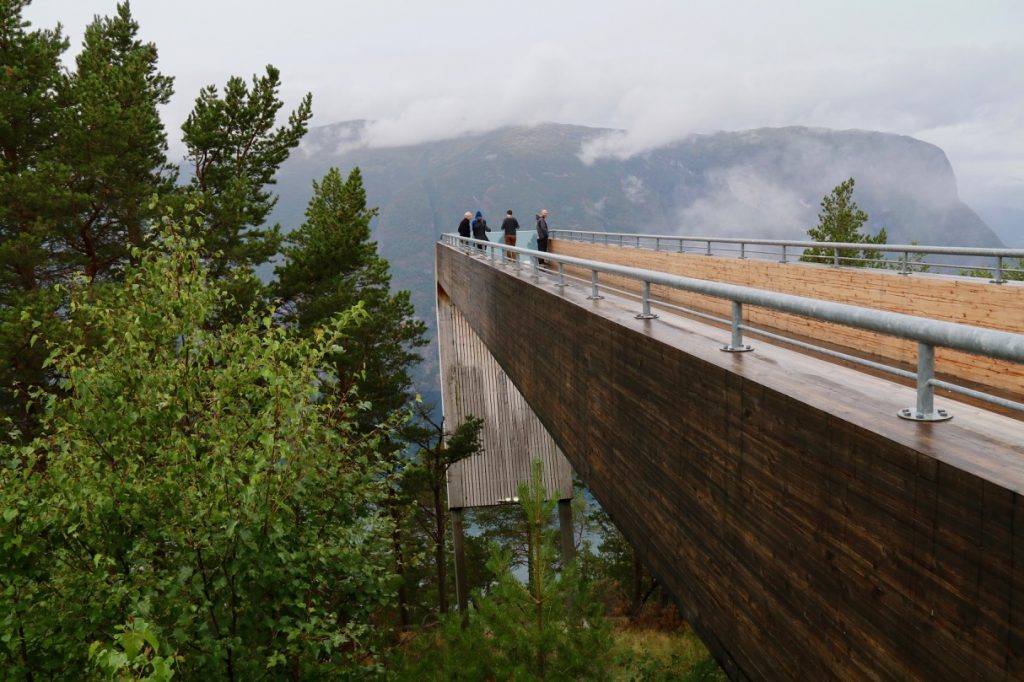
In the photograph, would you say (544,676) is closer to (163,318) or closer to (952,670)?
(163,318)

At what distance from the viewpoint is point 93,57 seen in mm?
21312

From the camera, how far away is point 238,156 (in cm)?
2278

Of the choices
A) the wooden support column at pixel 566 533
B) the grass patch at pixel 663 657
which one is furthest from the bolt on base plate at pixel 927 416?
the wooden support column at pixel 566 533

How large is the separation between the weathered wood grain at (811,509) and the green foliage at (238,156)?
53.4ft

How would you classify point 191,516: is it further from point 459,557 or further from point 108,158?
point 459,557

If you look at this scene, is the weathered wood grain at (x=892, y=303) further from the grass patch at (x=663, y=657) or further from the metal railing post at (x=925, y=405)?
the grass patch at (x=663, y=657)

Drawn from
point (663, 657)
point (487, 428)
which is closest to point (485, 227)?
point (487, 428)

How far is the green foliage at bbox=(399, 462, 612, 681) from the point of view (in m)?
12.2

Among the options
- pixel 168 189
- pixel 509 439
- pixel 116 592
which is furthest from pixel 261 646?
pixel 509 439

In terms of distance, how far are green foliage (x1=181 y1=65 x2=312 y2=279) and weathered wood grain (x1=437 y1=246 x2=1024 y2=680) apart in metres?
16.3

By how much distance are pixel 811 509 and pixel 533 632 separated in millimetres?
9289

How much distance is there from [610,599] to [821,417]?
118 feet

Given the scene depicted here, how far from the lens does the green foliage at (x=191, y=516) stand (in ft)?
22.3

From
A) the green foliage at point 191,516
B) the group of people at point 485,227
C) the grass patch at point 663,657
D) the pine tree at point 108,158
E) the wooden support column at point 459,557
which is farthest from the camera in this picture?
the wooden support column at point 459,557
